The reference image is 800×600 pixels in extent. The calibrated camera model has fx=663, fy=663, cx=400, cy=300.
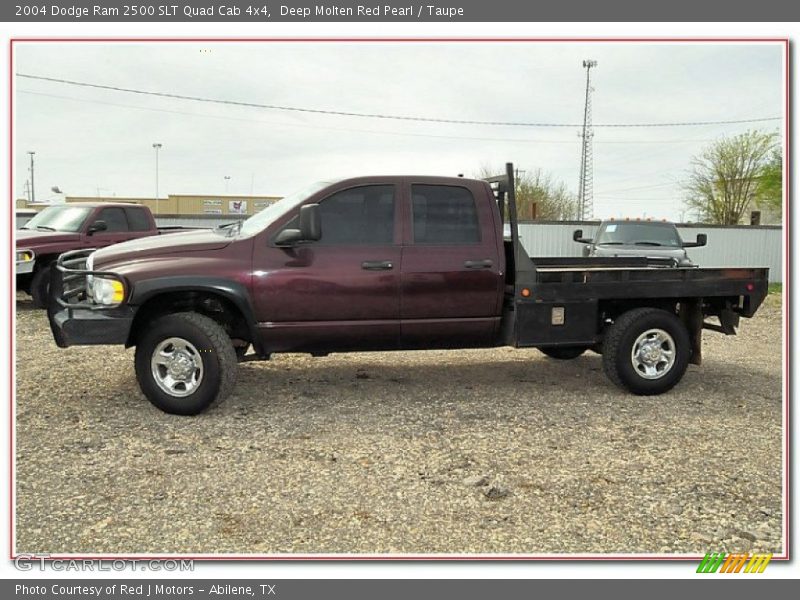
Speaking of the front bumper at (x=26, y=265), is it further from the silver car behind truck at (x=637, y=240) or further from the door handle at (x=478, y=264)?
the silver car behind truck at (x=637, y=240)

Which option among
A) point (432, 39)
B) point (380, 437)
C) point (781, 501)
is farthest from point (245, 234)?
point (781, 501)

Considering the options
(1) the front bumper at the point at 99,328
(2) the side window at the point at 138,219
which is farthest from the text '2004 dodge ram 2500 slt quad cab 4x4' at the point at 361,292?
(2) the side window at the point at 138,219

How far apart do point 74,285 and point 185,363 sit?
1.28 meters

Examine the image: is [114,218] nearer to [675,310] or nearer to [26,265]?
[26,265]

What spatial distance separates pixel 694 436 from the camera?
506 centimetres

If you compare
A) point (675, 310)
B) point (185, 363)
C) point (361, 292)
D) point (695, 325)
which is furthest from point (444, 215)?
point (695, 325)

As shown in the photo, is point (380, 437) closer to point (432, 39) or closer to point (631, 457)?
point (631, 457)

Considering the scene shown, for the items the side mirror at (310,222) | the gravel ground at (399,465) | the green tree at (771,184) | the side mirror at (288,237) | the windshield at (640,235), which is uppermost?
the green tree at (771,184)

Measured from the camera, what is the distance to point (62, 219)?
11227 millimetres

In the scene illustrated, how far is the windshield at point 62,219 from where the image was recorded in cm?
1098

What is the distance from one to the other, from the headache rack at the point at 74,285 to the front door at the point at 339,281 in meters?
1.18

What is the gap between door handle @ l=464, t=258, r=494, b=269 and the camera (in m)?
5.70

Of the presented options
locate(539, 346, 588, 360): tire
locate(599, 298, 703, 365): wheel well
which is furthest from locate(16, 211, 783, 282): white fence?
locate(599, 298, 703, 365): wheel well

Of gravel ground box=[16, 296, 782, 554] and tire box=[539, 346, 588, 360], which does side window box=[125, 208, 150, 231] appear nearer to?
gravel ground box=[16, 296, 782, 554]
